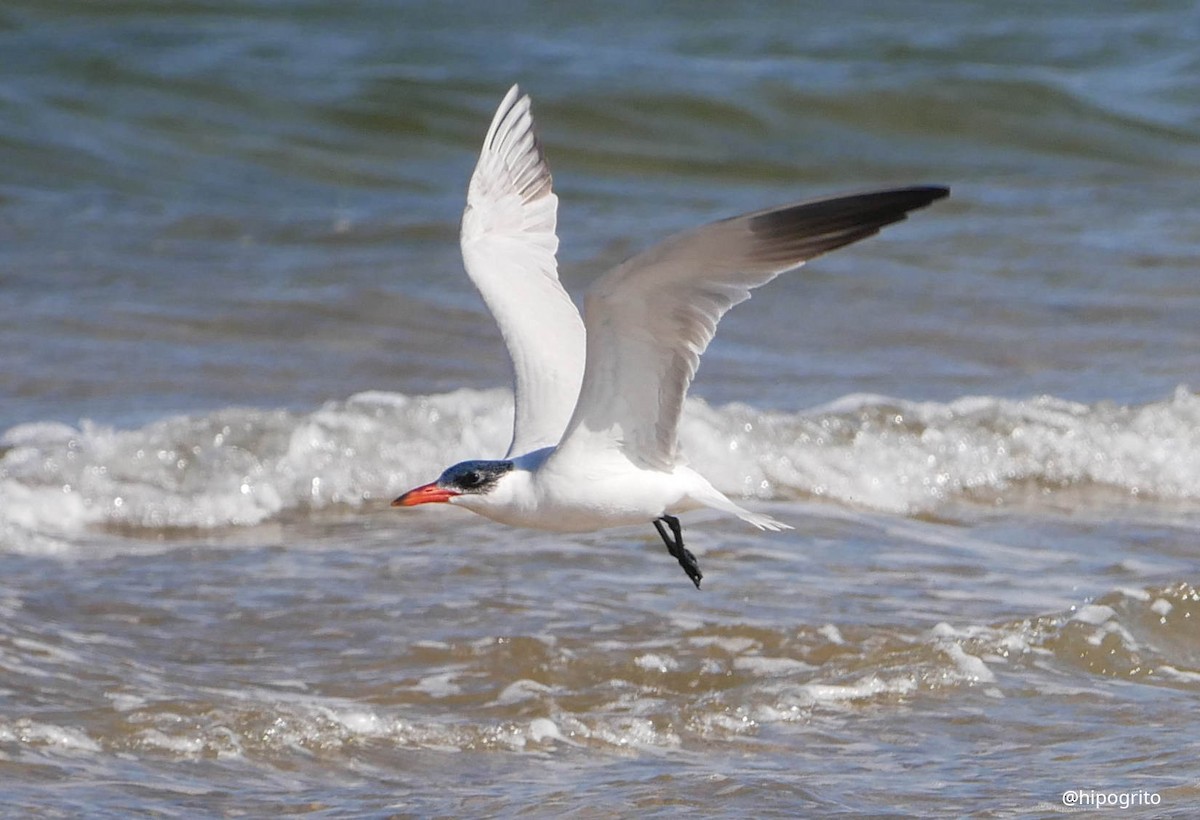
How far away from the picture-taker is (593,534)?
6605 mm

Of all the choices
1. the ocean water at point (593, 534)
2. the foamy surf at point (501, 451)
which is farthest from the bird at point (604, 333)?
the foamy surf at point (501, 451)

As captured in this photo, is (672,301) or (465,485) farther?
(465,485)

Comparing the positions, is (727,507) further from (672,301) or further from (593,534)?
(593,534)

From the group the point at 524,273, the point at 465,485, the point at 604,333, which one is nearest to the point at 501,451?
the point at 524,273

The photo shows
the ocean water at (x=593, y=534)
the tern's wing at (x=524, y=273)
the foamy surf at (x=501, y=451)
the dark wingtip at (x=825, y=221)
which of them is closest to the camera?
the dark wingtip at (x=825, y=221)

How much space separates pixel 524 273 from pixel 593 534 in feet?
4.70

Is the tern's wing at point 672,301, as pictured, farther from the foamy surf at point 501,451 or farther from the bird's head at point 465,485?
the foamy surf at point 501,451

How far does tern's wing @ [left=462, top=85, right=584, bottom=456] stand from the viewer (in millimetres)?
5109

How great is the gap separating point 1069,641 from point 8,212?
332 inches

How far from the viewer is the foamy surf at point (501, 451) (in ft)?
23.5

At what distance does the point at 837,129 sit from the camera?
14477 mm

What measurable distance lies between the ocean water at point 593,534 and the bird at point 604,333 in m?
0.65

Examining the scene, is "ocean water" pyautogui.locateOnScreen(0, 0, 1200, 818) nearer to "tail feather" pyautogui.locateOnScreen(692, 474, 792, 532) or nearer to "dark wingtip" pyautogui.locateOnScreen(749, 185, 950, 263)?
"tail feather" pyautogui.locateOnScreen(692, 474, 792, 532)

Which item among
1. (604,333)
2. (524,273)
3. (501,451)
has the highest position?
(524,273)
